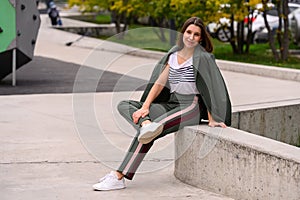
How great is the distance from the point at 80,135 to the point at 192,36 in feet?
9.15

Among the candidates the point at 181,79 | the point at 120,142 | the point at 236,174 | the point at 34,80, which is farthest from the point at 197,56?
the point at 34,80

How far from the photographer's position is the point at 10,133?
9305 millimetres

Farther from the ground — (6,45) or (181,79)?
(181,79)

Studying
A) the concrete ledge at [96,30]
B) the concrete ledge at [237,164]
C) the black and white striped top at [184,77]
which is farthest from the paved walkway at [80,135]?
the concrete ledge at [96,30]

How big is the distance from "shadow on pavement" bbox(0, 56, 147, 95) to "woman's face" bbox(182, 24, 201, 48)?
363 centimetres

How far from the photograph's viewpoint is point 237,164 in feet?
20.6

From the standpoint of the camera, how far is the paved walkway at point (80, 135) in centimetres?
678

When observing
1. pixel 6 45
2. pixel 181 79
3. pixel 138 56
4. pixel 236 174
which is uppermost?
pixel 181 79

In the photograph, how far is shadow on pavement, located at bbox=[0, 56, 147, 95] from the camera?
13141 mm

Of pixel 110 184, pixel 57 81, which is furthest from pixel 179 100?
pixel 57 81

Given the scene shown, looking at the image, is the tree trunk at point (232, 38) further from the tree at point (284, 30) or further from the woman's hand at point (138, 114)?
the woman's hand at point (138, 114)

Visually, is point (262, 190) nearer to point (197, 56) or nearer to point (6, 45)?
point (197, 56)

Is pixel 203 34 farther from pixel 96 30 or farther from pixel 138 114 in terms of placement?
pixel 96 30

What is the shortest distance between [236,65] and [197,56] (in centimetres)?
939
